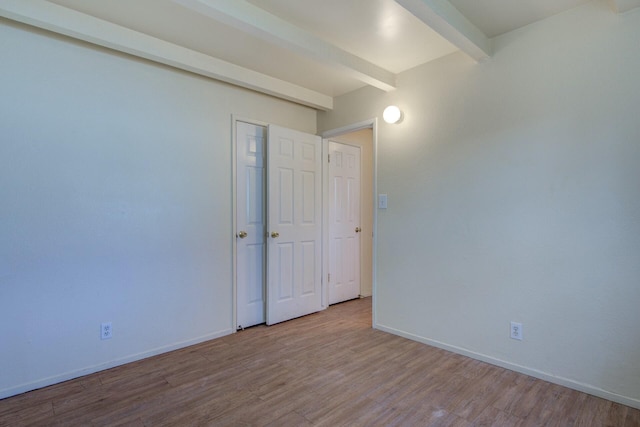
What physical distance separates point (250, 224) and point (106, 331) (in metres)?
1.40

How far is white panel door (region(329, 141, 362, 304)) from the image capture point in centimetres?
396

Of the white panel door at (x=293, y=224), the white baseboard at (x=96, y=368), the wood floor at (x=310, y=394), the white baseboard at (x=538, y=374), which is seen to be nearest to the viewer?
the wood floor at (x=310, y=394)

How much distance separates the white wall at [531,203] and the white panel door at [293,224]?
917mm

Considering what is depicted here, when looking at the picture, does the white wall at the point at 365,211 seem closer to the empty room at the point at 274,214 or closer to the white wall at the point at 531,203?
the empty room at the point at 274,214

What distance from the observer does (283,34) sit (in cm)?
217

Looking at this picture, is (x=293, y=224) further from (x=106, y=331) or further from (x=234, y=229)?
(x=106, y=331)

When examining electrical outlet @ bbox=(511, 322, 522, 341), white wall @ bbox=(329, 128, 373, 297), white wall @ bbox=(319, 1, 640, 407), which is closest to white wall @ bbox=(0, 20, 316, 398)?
white wall @ bbox=(319, 1, 640, 407)

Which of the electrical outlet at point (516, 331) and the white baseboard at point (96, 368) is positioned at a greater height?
the electrical outlet at point (516, 331)

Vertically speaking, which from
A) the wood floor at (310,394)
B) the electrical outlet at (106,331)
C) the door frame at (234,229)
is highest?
the door frame at (234,229)

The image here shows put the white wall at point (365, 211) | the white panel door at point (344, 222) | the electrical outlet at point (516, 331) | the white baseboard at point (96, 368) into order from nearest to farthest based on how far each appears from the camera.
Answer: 1. the white baseboard at point (96, 368)
2. the electrical outlet at point (516, 331)
3. the white panel door at point (344, 222)
4. the white wall at point (365, 211)

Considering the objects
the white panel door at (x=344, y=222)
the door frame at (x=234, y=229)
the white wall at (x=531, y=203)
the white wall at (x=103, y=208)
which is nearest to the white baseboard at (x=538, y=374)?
the white wall at (x=531, y=203)

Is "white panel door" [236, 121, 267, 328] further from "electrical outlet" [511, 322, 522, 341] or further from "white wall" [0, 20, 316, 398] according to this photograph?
"electrical outlet" [511, 322, 522, 341]

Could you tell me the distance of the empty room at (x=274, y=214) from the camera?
1.92 meters

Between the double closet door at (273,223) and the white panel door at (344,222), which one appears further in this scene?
the white panel door at (344,222)
